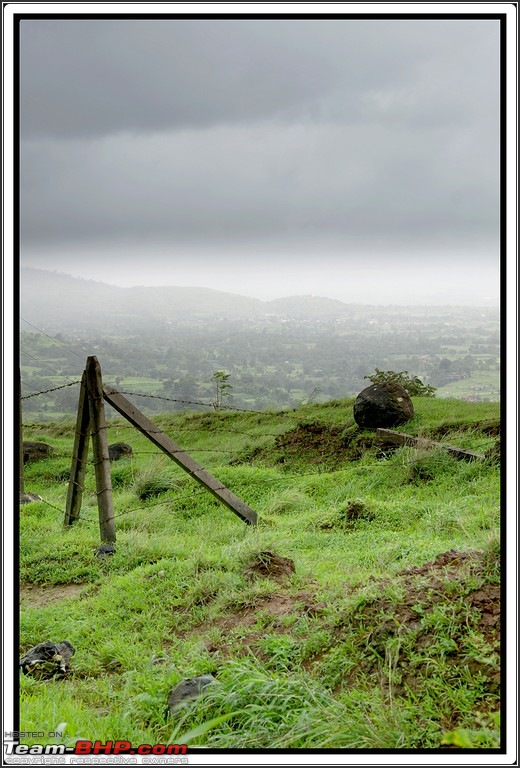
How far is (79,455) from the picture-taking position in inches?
293

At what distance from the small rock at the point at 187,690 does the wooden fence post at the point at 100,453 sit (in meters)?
3.54

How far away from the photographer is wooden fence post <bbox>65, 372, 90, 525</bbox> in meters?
7.21

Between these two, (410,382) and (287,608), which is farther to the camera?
(410,382)

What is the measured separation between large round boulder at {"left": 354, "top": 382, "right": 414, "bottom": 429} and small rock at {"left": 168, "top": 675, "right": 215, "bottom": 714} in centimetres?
795

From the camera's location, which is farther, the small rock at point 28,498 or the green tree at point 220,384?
the green tree at point 220,384

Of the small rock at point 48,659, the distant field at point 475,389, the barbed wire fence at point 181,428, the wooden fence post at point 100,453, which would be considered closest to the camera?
the small rock at point 48,659

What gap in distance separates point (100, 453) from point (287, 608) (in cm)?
331

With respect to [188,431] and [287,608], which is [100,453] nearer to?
[287,608]

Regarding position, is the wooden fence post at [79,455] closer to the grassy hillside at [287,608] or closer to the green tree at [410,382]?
the grassy hillside at [287,608]

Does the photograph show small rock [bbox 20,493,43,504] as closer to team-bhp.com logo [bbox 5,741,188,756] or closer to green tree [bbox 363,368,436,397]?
team-bhp.com logo [bbox 5,741,188,756]

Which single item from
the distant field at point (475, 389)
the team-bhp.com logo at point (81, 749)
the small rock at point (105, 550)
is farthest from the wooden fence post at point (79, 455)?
the distant field at point (475, 389)

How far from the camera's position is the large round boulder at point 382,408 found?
1113 centimetres

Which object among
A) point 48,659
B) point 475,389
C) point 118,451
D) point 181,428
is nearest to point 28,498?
point 118,451

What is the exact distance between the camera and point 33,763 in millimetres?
2631
